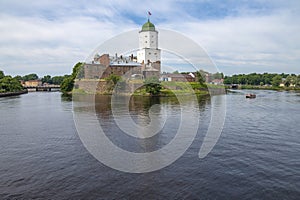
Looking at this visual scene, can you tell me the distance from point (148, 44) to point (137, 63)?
6745 mm

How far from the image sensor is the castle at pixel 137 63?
228 feet

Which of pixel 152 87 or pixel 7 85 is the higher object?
pixel 7 85

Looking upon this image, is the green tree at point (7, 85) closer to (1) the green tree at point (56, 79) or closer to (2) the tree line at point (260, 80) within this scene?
(1) the green tree at point (56, 79)

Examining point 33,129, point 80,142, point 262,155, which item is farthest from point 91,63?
point 262,155

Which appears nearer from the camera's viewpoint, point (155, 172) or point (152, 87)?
point (155, 172)

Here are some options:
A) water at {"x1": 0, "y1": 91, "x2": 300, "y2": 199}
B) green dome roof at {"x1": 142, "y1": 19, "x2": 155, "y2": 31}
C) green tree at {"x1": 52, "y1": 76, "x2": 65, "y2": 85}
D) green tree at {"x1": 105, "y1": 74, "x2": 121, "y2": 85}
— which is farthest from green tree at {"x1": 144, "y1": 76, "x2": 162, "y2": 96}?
→ green tree at {"x1": 52, "y1": 76, "x2": 65, "y2": 85}

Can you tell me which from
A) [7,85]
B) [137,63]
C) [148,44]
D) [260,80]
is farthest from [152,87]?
[260,80]

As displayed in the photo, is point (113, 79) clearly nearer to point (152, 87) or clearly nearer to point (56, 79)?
point (152, 87)

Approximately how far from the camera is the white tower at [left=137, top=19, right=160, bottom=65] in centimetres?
7588

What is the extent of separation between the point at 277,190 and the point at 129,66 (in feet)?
221

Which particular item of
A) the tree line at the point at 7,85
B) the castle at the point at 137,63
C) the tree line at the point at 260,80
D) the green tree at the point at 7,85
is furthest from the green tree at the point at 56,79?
the tree line at the point at 260,80

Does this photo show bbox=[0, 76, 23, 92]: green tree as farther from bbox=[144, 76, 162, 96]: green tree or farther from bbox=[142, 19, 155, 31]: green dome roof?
bbox=[142, 19, 155, 31]: green dome roof

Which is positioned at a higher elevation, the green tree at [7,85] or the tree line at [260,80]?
the tree line at [260,80]

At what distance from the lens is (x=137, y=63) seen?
252 ft
